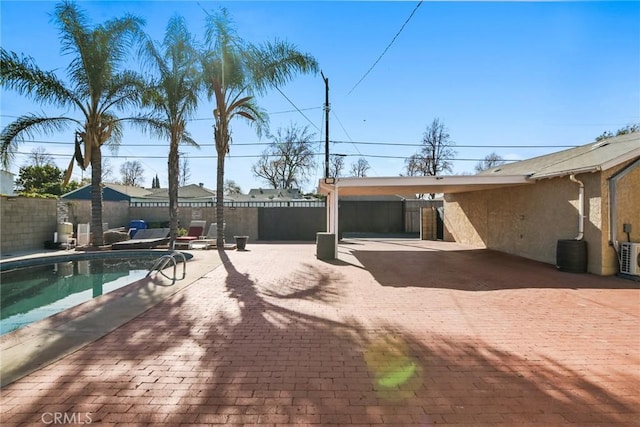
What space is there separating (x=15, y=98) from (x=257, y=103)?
7.69 metres

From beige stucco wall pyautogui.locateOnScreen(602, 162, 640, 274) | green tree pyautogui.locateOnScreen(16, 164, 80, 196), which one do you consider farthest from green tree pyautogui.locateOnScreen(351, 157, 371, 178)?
beige stucco wall pyautogui.locateOnScreen(602, 162, 640, 274)

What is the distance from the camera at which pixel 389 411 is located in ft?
8.43

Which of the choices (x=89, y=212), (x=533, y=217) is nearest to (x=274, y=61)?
(x=533, y=217)

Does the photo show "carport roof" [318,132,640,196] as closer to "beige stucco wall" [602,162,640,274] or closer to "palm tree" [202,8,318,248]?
"beige stucco wall" [602,162,640,274]

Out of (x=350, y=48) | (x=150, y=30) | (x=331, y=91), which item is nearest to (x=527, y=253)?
(x=350, y=48)

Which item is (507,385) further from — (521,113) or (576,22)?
(521,113)

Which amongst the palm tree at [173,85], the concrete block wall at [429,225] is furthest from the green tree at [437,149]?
the palm tree at [173,85]

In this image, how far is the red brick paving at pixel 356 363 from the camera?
2543 millimetres

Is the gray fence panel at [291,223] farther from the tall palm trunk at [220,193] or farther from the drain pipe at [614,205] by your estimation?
the drain pipe at [614,205]

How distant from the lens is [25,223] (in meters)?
12.2

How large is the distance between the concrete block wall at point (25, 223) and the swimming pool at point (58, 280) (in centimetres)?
275

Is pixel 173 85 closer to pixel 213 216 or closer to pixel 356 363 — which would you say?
pixel 213 216

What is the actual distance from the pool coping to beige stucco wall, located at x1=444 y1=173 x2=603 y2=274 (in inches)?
384

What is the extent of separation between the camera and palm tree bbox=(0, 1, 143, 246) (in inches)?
418
